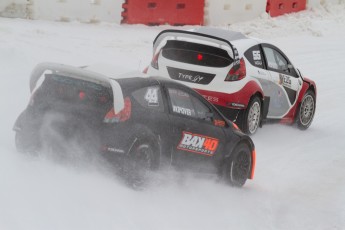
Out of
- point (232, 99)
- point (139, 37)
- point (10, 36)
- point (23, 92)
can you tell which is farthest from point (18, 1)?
point (232, 99)

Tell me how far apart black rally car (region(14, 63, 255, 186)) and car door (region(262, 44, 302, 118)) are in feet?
14.1

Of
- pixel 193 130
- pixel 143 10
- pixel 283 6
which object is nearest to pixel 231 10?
pixel 283 6

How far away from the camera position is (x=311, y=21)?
85.3 ft

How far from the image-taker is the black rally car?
351 inches

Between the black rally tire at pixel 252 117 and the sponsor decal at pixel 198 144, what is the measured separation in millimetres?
2731

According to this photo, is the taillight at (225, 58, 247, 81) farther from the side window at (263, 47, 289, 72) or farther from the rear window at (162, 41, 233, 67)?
the side window at (263, 47, 289, 72)

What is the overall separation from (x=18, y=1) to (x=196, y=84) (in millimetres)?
7434

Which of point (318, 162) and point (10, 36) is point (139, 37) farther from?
point (318, 162)

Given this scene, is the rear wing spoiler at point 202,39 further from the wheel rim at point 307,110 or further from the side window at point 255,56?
the wheel rim at point 307,110

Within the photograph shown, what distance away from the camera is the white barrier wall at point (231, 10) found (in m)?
22.3

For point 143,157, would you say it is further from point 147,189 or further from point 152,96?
point 152,96

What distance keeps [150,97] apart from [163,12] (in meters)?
11.7

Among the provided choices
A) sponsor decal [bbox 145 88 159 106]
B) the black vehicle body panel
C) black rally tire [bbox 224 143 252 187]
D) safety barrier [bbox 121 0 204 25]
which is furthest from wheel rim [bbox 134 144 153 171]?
safety barrier [bbox 121 0 204 25]

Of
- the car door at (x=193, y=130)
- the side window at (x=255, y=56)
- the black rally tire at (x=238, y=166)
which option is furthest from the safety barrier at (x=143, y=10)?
the car door at (x=193, y=130)
